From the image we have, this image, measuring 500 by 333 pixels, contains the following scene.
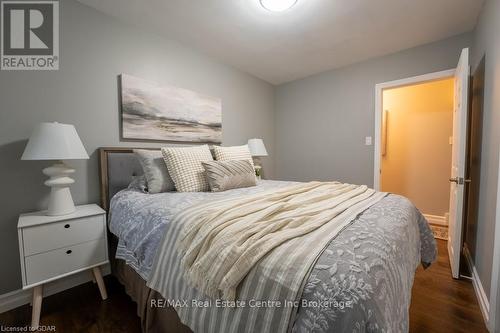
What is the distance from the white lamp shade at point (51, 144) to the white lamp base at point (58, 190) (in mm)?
185

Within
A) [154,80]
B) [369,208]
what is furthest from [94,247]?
[369,208]

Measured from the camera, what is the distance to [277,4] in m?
1.77

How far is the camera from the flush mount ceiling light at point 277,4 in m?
1.75

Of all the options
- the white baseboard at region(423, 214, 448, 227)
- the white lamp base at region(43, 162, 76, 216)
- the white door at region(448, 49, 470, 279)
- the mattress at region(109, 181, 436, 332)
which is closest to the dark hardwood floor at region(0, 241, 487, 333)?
the white door at region(448, 49, 470, 279)

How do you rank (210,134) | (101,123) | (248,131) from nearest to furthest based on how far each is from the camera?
(101,123), (210,134), (248,131)

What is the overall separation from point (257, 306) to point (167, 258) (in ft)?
1.89

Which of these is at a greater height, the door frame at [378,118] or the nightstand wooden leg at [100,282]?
the door frame at [378,118]

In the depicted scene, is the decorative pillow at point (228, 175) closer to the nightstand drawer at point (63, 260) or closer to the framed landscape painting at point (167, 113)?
the framed landscape painting at point (167, 113)

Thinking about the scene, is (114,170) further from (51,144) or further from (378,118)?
(378,118)

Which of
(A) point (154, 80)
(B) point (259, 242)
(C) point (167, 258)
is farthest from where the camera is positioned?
(A) point (154, 80)

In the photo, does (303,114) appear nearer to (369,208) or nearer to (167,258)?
(369,208)

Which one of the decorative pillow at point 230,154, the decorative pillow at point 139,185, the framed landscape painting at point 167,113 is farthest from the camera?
the decorative pillow at point 230,154

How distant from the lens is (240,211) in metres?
1.15
